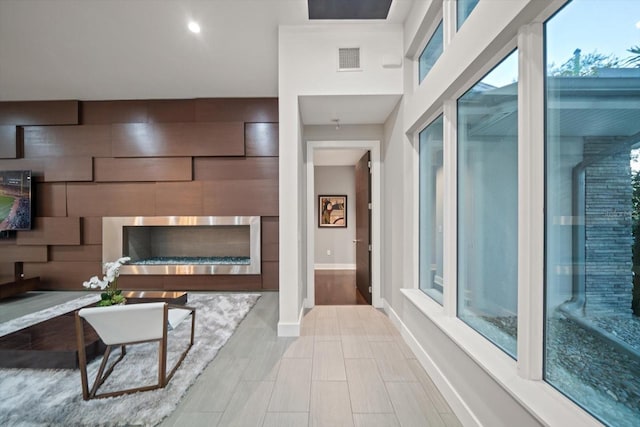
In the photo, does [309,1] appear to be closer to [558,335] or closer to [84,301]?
[558,335]

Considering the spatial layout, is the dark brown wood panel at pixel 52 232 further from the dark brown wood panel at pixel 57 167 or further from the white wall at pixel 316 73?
the white wall at pixel 316 73

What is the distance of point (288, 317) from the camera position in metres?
2.80

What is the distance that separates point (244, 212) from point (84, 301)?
2553 millimetres

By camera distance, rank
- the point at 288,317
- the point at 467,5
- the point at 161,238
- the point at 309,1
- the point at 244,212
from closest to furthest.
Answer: the point at 467,5 → the point at 309,1 → the point at 288,317 → the point at 244,212 → the point at 161,238

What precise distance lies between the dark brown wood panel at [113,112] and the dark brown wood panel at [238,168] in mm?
1285

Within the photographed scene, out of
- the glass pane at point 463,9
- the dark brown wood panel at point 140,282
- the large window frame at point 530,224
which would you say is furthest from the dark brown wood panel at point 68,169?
the large window frame at point 530,224

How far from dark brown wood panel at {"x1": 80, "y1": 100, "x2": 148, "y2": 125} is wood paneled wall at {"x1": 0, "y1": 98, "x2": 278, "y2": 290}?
16mm

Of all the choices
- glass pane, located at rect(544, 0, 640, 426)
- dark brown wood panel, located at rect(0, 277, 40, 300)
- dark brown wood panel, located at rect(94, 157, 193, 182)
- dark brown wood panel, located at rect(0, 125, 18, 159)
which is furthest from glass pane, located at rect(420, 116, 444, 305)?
dark brown wood panel, located at rect(0, 125, 18, 159)

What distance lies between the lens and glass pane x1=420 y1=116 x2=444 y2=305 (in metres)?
2.32

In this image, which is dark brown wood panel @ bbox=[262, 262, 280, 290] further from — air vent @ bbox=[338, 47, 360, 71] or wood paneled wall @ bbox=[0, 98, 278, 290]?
air vent @ bbox=[338, 47, 360, 71]

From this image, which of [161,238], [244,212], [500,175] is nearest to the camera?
[500,175]

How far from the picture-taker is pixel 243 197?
4.38 meters

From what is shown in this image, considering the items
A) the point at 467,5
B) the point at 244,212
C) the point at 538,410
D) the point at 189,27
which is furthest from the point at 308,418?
the point at 189,27

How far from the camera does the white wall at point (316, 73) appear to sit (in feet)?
9.09
